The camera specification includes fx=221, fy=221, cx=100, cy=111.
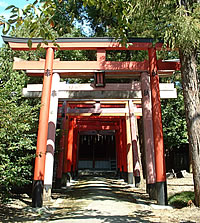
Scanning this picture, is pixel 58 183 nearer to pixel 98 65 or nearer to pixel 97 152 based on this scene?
pixel 98 65

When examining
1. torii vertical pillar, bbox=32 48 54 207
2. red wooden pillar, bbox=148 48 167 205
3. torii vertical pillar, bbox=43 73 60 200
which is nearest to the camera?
Result: torii vertical pillar, bbox=32 48 54 207

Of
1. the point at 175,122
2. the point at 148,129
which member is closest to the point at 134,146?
the point at 148,129

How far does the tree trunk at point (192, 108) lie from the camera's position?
15.4ft

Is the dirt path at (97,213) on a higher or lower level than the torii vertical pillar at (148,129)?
lower

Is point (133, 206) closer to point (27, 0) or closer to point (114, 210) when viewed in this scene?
point (114, 210)

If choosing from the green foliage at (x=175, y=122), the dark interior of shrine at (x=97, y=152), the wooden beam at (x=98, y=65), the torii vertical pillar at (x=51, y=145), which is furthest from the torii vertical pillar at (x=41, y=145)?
the dark interior of shrine at (x=97, y=152)

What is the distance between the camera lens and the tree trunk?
4.70 metres

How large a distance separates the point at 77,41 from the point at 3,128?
4.03m

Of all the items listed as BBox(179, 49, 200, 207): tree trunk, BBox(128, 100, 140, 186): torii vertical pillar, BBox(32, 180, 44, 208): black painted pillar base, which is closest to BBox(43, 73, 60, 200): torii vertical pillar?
BBox(32, 180, 44, 208): black painted pillar base

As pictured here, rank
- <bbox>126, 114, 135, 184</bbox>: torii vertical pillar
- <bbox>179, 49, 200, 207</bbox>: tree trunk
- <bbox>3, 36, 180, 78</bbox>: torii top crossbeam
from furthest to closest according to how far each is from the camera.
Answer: <bbox>126, 114, 135, 184</bbox>: torii vertical pillar
<bbox>3, 36, 180, 78</bbox>: torii top crossbeam
<bbox>179, 49, 200, 207</bbox>: tree trunk

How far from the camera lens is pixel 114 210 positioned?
16.3ft

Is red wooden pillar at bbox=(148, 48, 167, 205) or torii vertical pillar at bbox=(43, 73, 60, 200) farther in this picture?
torii vertical pillar at bbox=(43, 73, 60, 200)

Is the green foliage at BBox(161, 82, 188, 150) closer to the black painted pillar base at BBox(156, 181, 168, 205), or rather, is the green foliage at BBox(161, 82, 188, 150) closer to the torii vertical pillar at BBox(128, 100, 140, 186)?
the torii vertical pillar at BBox(128, 100, 140, 186)

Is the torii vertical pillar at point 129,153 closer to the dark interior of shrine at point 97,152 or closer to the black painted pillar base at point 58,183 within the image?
the black painted pillar base at point 58,183
